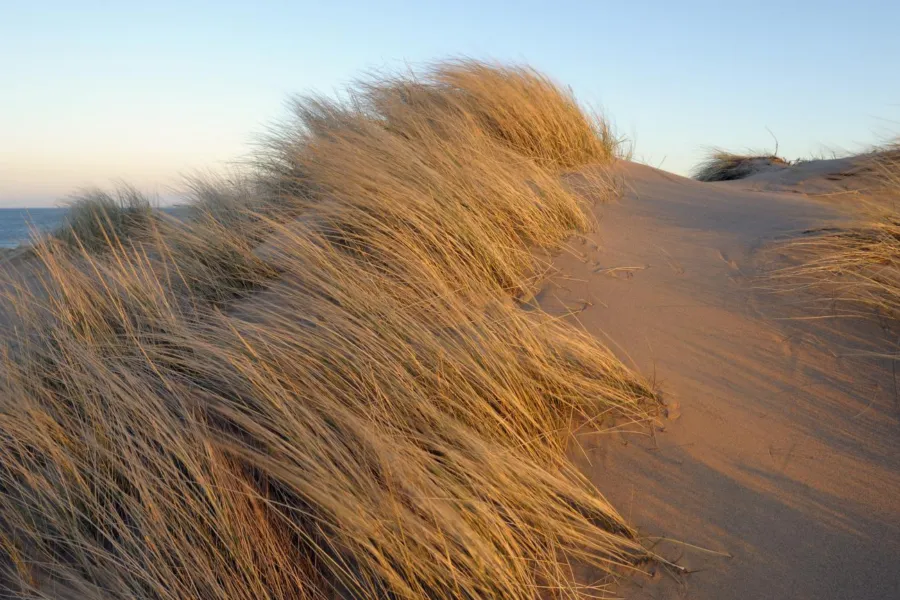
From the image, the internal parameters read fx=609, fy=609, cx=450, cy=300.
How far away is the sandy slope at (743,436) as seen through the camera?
1.58m

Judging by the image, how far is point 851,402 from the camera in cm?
214

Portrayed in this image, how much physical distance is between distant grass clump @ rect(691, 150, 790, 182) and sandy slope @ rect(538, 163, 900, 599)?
4.74 meters

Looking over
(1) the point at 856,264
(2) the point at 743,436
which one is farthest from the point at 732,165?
(2) the point at 743,436

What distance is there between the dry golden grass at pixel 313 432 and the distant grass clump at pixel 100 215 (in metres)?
3.08

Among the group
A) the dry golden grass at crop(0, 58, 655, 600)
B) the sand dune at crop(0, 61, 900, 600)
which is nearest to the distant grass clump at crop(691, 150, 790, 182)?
the sand dune at crop(0, 61, 900, 600)

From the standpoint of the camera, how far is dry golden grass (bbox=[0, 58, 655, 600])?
4.62 ft

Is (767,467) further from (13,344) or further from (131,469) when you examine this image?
(13,344)

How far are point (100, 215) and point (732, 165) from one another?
752 cm

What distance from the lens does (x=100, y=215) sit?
20.0 ft

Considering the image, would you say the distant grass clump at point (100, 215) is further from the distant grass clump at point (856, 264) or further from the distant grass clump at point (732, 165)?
the distant grass clump at point (732, 165)

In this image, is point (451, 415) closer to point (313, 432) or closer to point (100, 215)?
point (313, 432)

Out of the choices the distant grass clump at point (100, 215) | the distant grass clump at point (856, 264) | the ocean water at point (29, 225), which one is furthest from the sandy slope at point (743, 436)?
the distant grass clump at point (100, 215)

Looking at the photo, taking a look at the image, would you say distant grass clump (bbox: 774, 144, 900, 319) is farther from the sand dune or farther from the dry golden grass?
the dry golden grass

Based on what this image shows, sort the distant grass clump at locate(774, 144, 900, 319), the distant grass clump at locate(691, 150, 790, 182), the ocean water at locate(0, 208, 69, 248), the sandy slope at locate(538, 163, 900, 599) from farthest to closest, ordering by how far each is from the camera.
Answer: the distant grass clump at locate(691, 150, 790, 182), the ocean water at locate(0, 208, 69, 248), the distant grass clump at locate(774, 144, 900, 319), the sandy slope at locate(538, 163, 900, 599)
